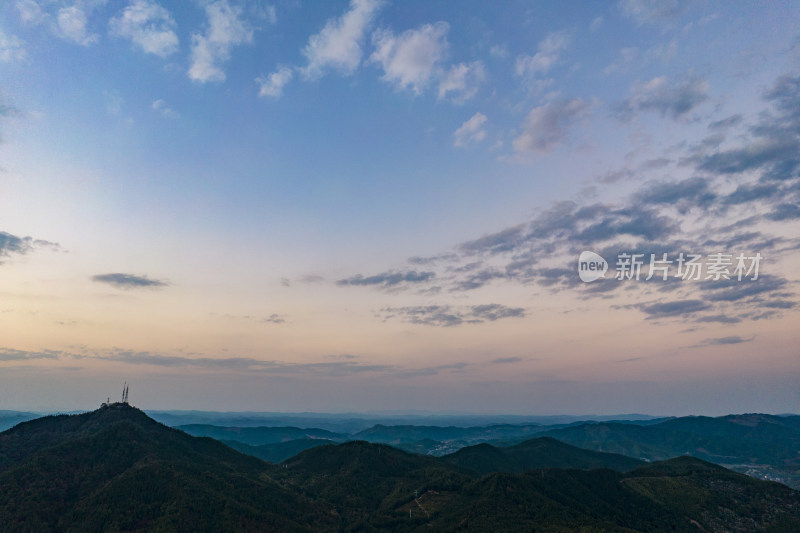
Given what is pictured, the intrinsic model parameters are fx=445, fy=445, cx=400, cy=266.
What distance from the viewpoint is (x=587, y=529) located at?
190875 mm

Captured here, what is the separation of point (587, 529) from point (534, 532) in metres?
22.5

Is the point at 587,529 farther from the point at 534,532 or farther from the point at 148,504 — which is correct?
the point at 148,504

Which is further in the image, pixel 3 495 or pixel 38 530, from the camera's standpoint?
pixel 3 495

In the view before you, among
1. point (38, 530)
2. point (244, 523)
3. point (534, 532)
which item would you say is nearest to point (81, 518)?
point (38, 530)

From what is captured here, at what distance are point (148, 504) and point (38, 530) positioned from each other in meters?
37.9

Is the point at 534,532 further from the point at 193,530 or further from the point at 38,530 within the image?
the point at 38,530

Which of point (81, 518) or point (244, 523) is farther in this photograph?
point (244, 523)

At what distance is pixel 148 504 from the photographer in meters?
195

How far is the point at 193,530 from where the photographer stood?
182 meters

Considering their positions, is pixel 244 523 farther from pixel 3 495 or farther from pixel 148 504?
pixel 3 495

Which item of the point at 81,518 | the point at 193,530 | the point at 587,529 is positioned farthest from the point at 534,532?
the point at 81,518

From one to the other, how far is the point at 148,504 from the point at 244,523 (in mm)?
42194

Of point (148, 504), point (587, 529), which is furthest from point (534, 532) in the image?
point (148, 504)

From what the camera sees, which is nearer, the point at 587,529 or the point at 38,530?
the point at 38,530
